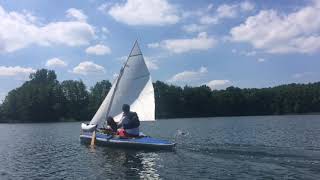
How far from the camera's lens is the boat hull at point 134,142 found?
37669mm

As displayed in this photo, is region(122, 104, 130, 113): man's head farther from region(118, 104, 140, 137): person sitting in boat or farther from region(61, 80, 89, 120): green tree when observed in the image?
region(61, 80, 89, 120): green tree

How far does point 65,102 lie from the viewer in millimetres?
151625

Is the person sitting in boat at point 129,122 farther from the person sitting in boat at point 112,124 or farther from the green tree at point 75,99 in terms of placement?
the green tree at point 75,99

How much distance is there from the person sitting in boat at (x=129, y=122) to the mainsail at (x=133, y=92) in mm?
2124

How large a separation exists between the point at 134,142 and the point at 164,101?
4970 inches

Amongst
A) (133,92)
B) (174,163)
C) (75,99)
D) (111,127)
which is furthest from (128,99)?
(75,99)

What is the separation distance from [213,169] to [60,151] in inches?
726

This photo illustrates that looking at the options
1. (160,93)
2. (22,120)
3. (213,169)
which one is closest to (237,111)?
(160,93)

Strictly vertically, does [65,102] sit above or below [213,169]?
above

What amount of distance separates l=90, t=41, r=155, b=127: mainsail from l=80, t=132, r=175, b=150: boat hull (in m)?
2.71

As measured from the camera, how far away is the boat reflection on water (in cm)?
2733

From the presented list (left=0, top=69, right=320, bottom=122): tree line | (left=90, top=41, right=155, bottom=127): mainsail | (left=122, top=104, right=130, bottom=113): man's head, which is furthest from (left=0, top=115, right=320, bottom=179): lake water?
(left=0, top=69, right=320, bottom=122): tree line

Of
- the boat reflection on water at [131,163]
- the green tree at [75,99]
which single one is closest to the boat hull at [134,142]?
the boat reflection on water at [131,163]

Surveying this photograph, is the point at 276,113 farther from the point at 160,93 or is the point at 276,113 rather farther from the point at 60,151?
the point at 60,151
